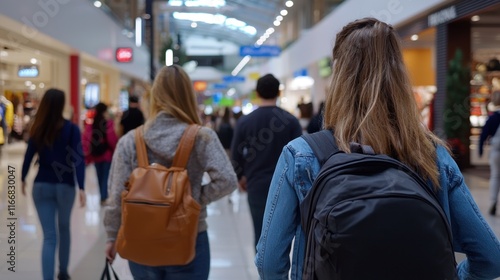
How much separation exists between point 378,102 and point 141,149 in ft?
4.61

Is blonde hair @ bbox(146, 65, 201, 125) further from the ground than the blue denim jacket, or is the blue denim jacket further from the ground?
blonde hair @ bbox(146, 65, 201, 125)

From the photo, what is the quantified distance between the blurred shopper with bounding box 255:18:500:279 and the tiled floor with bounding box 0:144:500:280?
3.53m

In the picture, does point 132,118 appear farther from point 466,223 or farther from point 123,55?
point 123,55

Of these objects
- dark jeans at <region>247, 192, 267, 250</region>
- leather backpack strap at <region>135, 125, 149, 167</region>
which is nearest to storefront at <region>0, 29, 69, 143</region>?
dark jeans at <region>247, 192, 267, 250</region>

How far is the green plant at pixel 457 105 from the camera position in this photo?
11.9 metres

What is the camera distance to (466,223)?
1.48 m

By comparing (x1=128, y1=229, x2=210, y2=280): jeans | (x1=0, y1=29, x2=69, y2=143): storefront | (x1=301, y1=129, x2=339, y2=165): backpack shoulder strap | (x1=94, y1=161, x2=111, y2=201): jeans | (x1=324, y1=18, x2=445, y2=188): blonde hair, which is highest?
(x1=0, y1=29, x2=69, y2=143): storefront

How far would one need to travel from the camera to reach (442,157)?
1.50 m

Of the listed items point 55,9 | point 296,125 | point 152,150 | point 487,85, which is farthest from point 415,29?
point 152,150

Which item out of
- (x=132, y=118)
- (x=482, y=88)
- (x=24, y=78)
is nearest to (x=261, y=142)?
(x=132, y=118)

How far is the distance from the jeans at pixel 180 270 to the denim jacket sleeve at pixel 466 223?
1.42 m

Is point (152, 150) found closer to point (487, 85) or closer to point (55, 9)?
point (55, 9)

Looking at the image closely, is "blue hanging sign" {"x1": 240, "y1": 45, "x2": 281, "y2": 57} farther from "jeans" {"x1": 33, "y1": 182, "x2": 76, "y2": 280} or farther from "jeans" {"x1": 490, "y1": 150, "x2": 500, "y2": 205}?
"jeans" {"x1": 33, "y1": 182, "x2": 76, "y2": 280}

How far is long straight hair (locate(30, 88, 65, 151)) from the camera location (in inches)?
171
